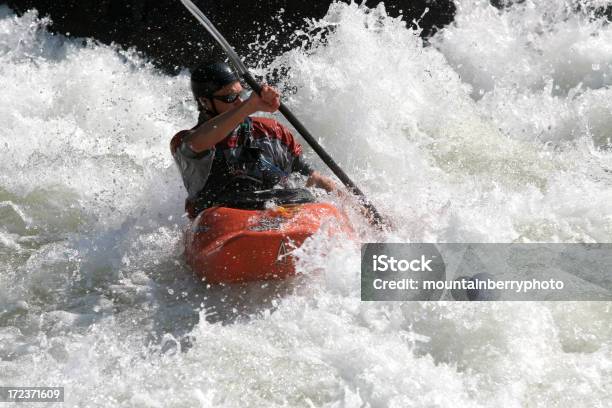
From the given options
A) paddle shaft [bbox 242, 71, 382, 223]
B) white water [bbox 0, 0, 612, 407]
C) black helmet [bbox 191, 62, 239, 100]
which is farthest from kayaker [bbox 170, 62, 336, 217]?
white water [bbox 0, 0, 612, 407]

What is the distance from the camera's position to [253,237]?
3.70 m

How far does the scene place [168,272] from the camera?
439cm

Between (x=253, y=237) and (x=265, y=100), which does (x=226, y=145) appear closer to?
(x=265, y=100)

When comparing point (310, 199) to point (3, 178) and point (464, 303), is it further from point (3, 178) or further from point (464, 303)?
point (3, 178)

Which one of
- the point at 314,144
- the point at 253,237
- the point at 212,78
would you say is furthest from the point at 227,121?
the point at 314,144

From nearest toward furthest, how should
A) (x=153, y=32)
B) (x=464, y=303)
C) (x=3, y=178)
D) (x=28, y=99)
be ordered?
(x=464, y=303), (x=3, y=178), (x=28, y=99), (x=153, y=32)

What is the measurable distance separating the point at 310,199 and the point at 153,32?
199 inches

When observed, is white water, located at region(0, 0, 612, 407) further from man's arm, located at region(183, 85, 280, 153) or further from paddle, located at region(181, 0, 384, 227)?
man's arm, located at region(183, 85, 280, 153)

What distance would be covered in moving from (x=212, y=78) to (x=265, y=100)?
452 millimetres

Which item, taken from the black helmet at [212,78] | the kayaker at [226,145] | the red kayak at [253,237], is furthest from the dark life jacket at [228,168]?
the black helmet at [212,78]

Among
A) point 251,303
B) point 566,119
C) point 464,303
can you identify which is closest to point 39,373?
point 251,303

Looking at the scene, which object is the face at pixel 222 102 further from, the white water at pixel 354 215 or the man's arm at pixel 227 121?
the white water at pixel 354 215

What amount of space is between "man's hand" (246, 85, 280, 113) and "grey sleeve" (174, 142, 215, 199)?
0.44 m

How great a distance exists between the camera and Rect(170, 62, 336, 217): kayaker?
3736 mm
